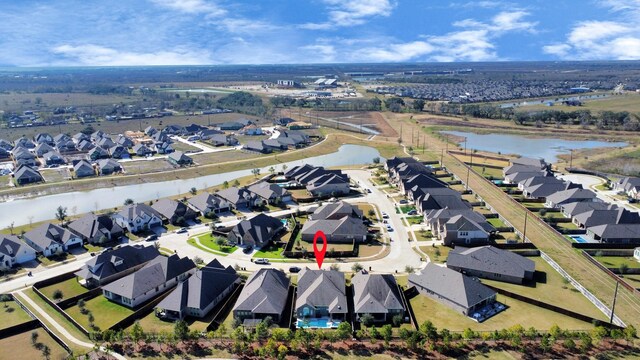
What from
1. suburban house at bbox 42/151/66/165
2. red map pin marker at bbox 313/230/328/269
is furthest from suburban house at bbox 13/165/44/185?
red map pin marker at bbox 313/230/328/269

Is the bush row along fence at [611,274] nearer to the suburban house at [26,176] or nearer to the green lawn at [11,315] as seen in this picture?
the green lawn at [11,315]

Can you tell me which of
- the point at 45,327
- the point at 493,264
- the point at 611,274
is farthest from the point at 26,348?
the point at 611,274

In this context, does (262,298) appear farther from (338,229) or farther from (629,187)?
(629,187)

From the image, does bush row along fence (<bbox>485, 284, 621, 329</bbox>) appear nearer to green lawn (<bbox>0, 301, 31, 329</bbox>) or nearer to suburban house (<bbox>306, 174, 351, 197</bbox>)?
suburban house (<bbox>306, 174, 351, 197</bbox>)

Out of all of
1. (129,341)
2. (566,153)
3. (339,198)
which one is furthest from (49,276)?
(566,153)

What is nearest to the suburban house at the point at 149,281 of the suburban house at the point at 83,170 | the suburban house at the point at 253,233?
the suburban house at the point at 253,233

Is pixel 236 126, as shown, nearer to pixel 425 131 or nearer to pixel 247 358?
pixel 425 131
